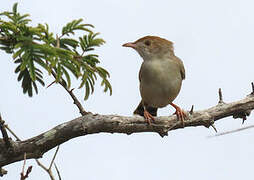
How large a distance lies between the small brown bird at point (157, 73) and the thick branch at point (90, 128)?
2.51 feet

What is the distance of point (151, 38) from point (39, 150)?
3307 mm

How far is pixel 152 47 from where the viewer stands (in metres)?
7.39

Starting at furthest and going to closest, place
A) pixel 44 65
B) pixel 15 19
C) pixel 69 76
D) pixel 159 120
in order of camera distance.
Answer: pixel 159 120, pixel 15 19, pixel 69 76, pixel 44 65

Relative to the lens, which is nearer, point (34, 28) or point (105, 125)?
point (34, 28)

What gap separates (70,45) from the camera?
420 centimetres

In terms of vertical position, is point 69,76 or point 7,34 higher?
point 7,34

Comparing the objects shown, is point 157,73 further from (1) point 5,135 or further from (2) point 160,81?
(1) point 5,135

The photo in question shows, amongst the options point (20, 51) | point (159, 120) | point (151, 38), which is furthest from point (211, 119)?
point (20, 51)

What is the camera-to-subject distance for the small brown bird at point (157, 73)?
22.6 feet

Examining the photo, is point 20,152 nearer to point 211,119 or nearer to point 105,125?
point 105,125

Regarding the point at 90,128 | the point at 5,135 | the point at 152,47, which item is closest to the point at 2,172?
the point at 5,135

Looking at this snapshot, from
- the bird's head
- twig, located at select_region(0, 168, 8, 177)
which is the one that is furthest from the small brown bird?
twig, located at select_region(0, 168, 8, 177)

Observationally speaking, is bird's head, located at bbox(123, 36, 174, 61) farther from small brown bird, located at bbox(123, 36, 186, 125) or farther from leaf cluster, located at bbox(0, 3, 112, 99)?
leaf cluster, located at bbox(0, 3, 112, 99)

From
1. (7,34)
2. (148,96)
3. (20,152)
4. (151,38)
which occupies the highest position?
(151,38)
